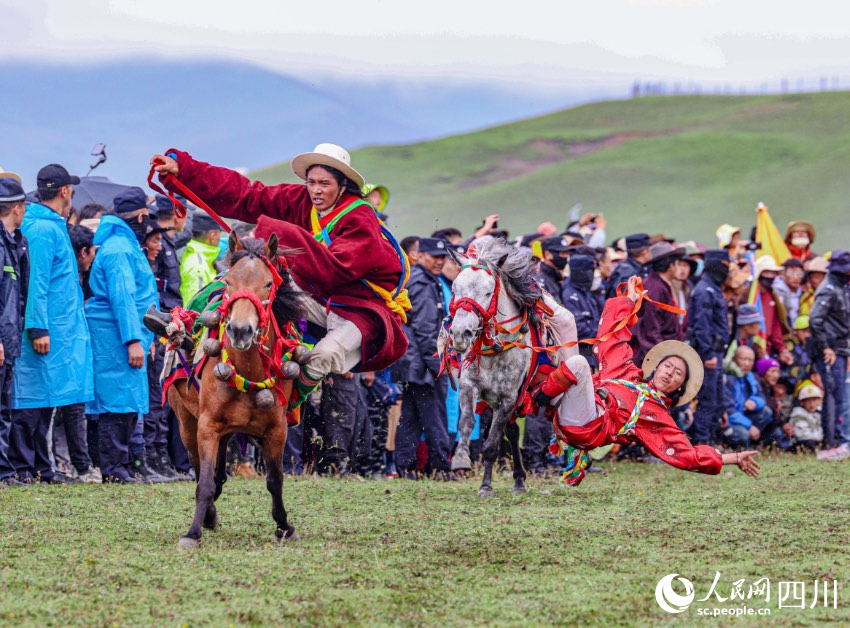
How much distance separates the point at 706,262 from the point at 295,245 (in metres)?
10.2

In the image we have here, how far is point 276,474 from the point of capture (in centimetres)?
833

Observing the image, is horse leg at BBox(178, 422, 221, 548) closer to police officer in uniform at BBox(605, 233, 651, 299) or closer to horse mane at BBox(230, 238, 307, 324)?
horse mane at BBox(230, 238, 307, 324)

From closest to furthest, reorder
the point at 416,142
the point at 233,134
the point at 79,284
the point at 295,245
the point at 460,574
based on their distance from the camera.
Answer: the point at 460,574
the point at 295,245
the point at 79,284
the point at 416,142
the point at 233,134

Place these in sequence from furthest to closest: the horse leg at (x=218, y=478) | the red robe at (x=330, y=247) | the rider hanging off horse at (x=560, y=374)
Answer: the rider hanging off horse at (x=560, y=374) < the horse leg at (x=218, y=478) < the red robe at (x=330, y=247)

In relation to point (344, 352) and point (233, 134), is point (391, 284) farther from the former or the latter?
point (233, 134)

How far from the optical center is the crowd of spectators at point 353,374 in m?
11.4

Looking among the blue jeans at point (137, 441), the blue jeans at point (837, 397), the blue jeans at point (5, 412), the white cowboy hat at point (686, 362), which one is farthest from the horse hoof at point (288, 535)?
the blue jeans at point (837, 397)

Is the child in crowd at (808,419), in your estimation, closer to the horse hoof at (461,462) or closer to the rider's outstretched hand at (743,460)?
the horse hoof at (461,462)

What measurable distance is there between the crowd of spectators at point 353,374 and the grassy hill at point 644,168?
37777 millimetres

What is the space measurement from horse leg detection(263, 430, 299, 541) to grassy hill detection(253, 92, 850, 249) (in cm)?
4777

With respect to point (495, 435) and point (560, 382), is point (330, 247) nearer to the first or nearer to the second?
point (560, 382)

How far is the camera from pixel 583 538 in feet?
29.1

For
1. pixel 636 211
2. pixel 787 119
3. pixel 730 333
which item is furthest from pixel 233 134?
pixel 730 333

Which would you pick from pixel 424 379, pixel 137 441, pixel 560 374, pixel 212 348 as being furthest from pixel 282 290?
pixel 424 379
